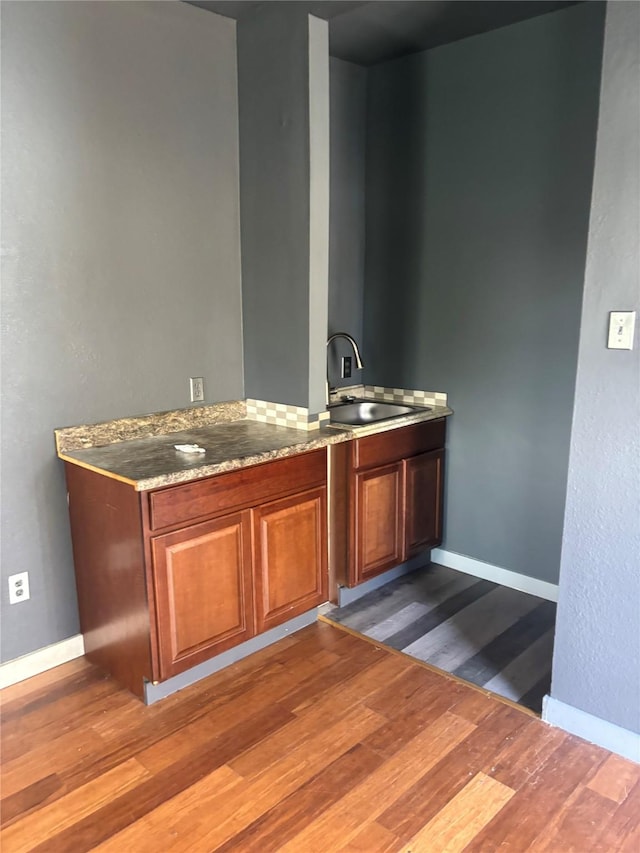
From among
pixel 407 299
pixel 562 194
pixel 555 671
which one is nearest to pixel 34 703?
pixel 555 671

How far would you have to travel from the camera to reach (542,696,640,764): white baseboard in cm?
200

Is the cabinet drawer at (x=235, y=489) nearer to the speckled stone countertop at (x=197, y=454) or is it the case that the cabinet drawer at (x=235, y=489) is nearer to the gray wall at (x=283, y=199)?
the speckled stone countertop at (x=197, y=454)

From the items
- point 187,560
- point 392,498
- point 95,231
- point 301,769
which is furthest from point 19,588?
point 392,498

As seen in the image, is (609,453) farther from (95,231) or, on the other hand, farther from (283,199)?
(95,231)

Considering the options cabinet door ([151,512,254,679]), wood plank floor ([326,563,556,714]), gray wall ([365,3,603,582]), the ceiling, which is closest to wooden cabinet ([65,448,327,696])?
cabinet door ([151,512,254,679])

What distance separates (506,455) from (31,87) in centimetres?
246

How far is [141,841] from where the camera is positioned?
1.70 meters

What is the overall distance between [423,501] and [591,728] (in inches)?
53.0

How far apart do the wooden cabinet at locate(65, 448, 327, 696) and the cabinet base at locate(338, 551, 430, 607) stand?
14.8 inches

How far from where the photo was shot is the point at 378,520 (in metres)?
3.00

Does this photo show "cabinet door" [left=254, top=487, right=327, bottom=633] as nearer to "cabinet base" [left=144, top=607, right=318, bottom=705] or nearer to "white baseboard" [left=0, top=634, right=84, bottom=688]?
"cabinet base" [left=144, top=607, right=318, bottom=705]

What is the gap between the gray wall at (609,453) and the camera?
5.81 feet

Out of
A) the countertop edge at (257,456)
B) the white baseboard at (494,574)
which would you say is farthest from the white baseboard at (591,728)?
the countertop edge at (257,456)

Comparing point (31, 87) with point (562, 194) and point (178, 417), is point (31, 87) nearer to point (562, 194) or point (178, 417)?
point (178, 417)
